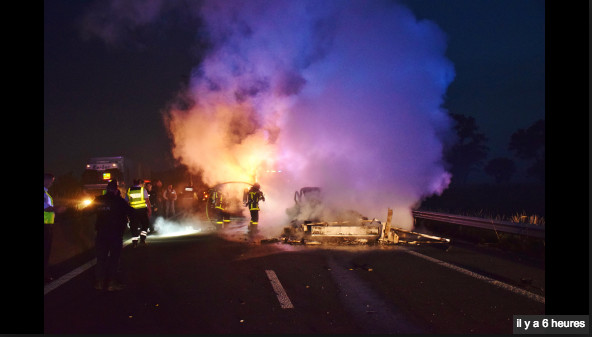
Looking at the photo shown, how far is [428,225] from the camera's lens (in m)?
14.5

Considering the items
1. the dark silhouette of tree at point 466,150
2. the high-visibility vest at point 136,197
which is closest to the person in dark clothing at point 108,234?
the high-visibility vest at point 136,197

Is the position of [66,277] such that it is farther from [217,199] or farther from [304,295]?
[217,199]

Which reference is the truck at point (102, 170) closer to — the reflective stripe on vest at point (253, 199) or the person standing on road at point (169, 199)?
the person standing on road at point (169, 199)

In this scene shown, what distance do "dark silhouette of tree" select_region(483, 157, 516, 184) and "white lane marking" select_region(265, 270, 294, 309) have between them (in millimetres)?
90499

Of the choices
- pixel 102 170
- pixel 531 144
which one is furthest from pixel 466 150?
pixel 102 170

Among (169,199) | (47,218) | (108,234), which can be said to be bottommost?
(169,199)

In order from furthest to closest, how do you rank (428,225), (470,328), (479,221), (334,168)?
(334,168) → (428,225) → (479,221) → (470,328)

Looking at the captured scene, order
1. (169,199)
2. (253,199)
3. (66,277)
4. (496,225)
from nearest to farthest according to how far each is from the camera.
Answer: (66,277), (496,225), (253,199), (169,199)

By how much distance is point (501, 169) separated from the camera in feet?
287

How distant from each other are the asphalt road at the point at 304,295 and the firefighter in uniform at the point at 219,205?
5.65 meters

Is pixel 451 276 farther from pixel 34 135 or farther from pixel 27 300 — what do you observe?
pixel 34 135

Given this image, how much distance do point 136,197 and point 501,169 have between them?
294 ft

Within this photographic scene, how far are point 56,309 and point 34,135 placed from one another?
264 cm

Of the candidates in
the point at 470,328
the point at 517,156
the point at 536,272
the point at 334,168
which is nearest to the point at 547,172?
the point at 536,272
